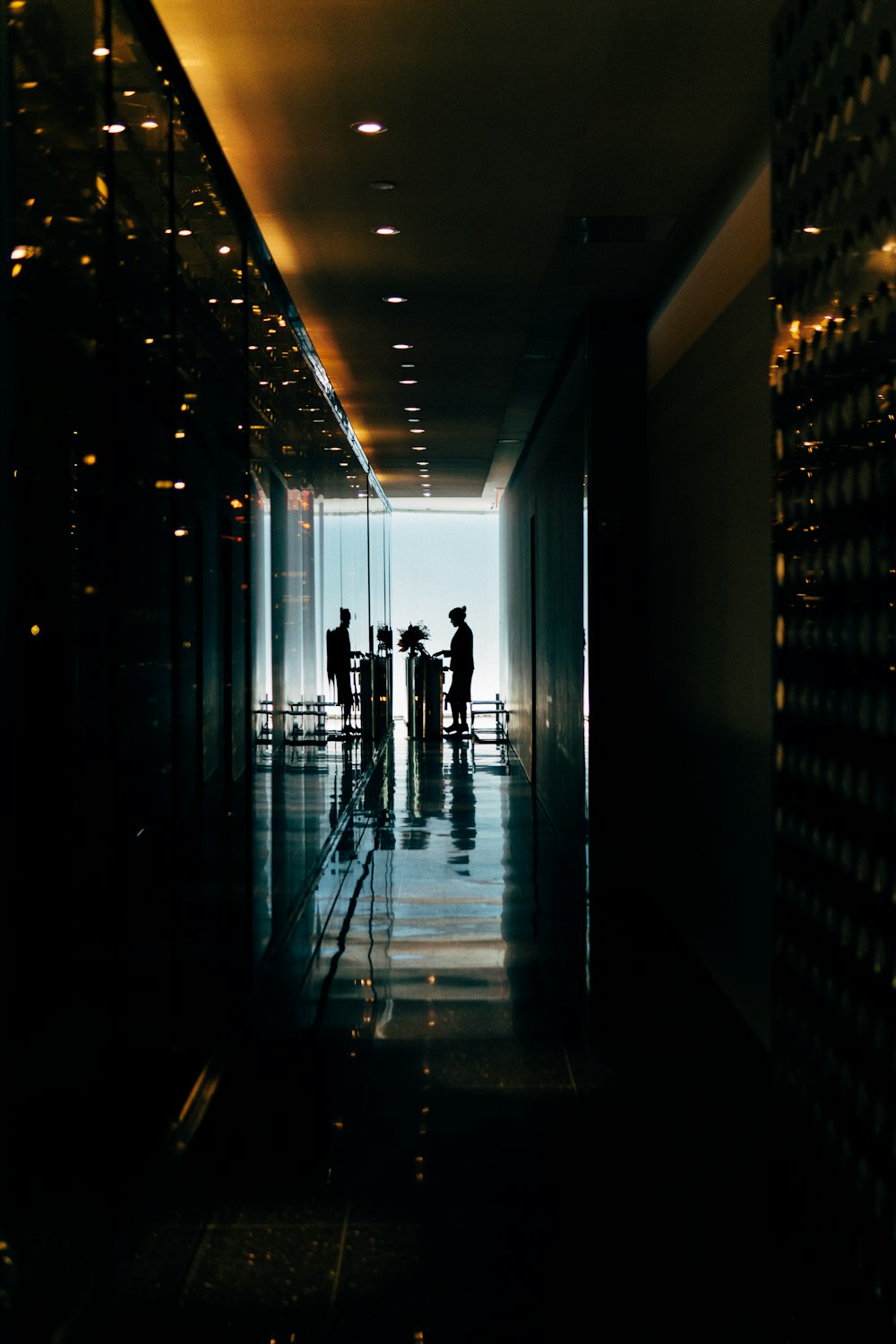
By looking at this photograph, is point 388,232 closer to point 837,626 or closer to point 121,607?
point 121,607

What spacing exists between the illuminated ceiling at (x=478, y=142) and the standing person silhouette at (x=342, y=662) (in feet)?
7.96

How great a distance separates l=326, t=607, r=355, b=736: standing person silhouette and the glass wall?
3850 mm

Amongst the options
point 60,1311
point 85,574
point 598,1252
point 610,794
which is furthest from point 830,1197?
point 610,794

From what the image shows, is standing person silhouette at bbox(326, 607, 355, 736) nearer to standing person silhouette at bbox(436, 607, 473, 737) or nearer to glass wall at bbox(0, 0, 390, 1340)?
glass wall at bbox(0, 0, 390, 1340)

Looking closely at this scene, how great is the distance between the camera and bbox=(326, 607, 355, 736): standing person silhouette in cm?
1006

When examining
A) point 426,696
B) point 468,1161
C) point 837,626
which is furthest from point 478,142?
point 426,696

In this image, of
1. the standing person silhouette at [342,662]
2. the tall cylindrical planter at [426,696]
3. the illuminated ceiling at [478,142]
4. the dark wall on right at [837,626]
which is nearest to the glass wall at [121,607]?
the illuminated ceiling at [478,142]

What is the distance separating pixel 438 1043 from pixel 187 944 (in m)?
1.30

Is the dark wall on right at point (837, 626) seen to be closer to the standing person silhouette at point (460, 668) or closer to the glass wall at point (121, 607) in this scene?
the glass wall at point (121, 607)

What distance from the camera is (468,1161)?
156 inches

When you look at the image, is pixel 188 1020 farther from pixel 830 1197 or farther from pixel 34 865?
pixel 830 1197

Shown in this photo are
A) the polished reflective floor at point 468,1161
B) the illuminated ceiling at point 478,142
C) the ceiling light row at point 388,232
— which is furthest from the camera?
the ceiling light row at point 388,232

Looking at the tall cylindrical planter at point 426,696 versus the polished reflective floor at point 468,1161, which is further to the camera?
the tall cylindrical planter at point 426,696

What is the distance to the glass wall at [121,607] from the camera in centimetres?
244
